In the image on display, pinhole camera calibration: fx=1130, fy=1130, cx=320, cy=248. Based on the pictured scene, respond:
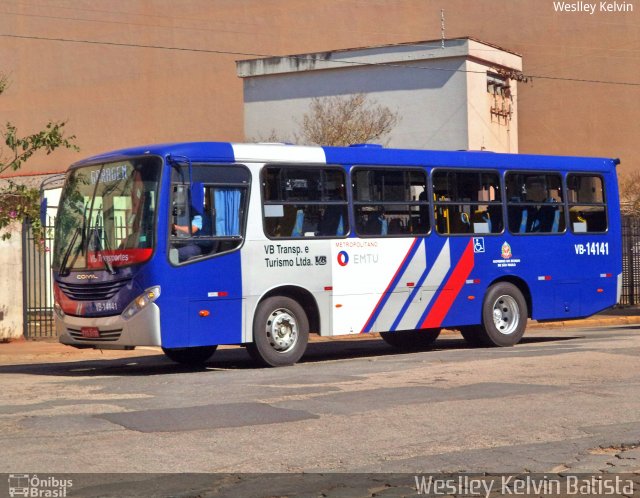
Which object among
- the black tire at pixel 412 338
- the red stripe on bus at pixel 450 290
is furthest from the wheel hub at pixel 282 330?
the black tire at pixel 412 338

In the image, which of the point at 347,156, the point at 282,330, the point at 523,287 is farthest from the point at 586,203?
the point at 282,330

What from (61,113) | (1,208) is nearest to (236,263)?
(1,208)

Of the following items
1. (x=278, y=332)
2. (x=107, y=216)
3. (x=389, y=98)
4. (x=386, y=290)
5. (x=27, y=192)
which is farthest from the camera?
(x=389, y=98)

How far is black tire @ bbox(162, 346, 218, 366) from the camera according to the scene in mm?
16812

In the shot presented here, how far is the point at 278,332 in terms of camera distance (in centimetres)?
1564

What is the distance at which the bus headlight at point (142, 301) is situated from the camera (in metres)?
14.4

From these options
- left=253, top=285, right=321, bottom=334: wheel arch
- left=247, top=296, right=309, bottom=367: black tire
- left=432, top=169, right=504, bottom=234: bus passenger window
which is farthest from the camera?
left=432, top=169, right=504, bottom=234: bus passenger window

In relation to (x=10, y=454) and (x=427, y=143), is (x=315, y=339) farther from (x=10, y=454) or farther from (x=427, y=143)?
(x=427, y=143)

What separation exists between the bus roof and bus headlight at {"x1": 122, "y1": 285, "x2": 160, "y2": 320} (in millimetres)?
1781

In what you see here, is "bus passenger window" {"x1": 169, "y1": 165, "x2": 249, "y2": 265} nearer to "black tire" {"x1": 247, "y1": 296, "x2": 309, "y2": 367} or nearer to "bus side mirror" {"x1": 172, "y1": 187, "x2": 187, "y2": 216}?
"bus side mirror" {"x1": 172, "y1": 187, "x2": 187, "y2": 216}

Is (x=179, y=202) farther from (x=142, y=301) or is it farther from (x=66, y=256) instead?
(x=66, y=256)

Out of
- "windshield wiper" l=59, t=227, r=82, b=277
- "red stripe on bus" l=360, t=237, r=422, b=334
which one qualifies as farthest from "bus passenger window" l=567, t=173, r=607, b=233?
"windshield wiper" l=59, t=227, r=82, b=277

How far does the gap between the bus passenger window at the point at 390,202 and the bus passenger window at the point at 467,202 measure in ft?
1.02

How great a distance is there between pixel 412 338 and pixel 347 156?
4.34 metres
